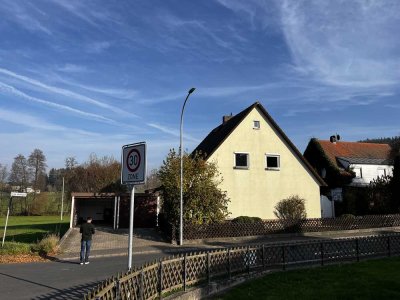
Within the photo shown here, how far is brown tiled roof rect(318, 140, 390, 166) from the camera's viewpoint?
43875 mm

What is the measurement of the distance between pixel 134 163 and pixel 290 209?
81.4 ft

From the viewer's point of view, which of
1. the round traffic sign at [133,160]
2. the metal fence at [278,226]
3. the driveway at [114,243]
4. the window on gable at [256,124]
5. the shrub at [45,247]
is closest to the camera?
the round traffic sign at [133,160]

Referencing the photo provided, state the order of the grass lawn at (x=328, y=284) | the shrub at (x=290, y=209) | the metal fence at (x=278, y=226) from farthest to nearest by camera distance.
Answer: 1. the shrub at (x=290, y=209)
2. the metal fence at (x=278, y=226)
3. the grass lawn at (x=328, y=284)

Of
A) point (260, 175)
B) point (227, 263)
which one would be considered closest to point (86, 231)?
point (227, 263)

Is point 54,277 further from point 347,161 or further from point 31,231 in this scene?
point 347,161

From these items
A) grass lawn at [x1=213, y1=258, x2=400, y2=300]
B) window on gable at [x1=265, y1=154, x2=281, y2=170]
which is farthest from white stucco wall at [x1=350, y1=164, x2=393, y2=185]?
grass lawn at [x1=213, y1=258, x2=400, y2=300]

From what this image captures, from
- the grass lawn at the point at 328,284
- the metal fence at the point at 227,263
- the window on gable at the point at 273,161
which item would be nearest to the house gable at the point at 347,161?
the window on gable at the point at 273,161

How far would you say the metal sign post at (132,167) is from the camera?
22.9ft

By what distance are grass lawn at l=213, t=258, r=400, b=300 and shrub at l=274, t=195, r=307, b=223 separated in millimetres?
16738

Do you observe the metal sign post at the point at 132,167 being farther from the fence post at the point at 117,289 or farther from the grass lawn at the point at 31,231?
the grass lawn at the point at 31,231

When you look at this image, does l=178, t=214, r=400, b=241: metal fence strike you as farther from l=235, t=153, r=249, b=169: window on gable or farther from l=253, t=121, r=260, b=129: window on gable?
l=253, t=121, r=260, b=129: window on gable

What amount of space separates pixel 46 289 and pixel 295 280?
680 cm

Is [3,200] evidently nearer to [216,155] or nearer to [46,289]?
[216,155]

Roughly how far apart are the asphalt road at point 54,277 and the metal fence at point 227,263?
2.21 m
